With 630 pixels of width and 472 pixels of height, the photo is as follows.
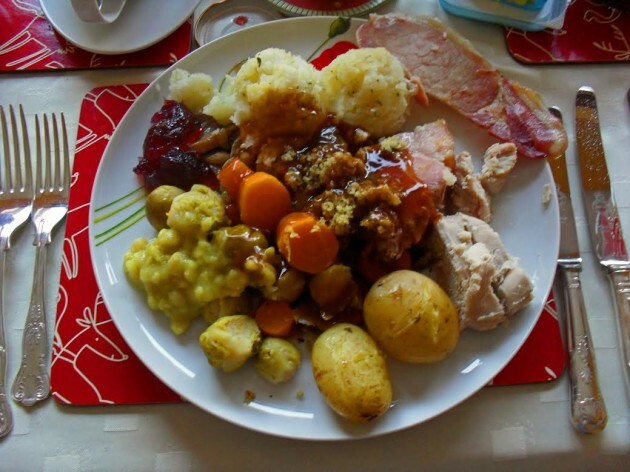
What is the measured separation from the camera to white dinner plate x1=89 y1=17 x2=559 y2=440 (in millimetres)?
1803

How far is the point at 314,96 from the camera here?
2.16m

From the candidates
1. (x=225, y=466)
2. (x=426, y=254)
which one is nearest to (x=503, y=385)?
(x=426, y=254)

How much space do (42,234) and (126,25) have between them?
114 centimetres

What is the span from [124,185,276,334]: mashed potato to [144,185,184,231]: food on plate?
0.10m

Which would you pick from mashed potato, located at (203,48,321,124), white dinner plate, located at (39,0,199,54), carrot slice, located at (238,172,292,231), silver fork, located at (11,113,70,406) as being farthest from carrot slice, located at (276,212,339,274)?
white dinner plate, located at (39,0,199,54)

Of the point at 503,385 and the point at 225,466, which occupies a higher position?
the point at 503,385

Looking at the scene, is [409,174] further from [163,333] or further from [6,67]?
[6,67]

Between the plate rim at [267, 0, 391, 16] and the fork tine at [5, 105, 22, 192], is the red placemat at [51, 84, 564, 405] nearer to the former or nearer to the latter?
the fork tine at [5, 105, 22, 192]

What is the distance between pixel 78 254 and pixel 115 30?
1.17 metres

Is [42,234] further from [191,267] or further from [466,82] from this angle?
[466,82]

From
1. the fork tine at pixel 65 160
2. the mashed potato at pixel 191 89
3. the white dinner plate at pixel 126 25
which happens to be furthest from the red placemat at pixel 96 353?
the white dinner plate at pixel 126 25

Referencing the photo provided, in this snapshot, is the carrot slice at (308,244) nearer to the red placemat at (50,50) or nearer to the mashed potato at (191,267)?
the mashed potato at (191,267)

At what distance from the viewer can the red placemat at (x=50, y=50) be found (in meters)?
2.67

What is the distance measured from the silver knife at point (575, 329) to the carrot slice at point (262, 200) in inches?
43.8
